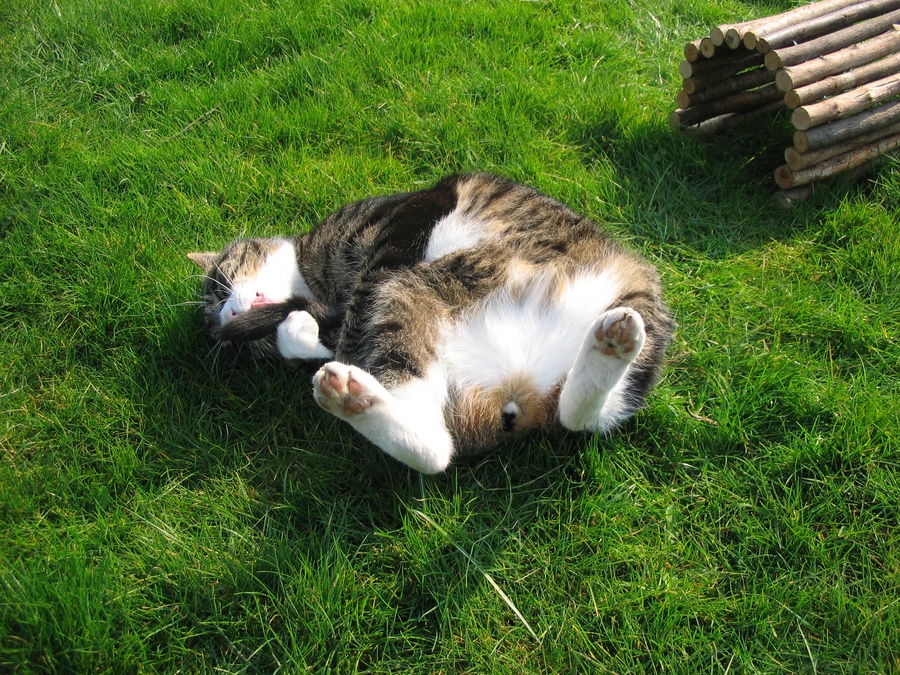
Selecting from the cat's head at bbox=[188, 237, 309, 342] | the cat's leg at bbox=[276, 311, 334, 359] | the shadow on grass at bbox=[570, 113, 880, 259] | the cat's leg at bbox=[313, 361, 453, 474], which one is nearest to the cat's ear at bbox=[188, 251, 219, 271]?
the cat's head at bbox=[188, 237, 309, 342]

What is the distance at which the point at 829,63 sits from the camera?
10.3 ft

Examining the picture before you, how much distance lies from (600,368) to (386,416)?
2.49 feet

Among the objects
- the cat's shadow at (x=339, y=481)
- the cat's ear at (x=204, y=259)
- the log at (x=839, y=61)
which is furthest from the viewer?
the log at (x=839, y=61)

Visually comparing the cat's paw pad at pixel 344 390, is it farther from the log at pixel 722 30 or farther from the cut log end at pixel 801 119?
the log at pixel 722 30

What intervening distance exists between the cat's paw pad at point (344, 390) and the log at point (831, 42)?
2876mm

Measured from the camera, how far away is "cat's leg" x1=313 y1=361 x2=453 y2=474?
192cm

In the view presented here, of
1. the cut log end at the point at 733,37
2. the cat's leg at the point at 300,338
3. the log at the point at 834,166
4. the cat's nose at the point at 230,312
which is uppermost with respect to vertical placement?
the cut log end at the point at 733,37

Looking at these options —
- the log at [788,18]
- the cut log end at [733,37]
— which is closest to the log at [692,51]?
the cut log end at [733,37]

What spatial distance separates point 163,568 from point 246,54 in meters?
3.62

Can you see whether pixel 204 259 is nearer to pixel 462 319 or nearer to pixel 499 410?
pixel 462 319

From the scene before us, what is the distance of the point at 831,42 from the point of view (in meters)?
3.22

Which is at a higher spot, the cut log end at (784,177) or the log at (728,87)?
the log at (728,87)

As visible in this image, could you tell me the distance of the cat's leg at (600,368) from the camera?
1942mm

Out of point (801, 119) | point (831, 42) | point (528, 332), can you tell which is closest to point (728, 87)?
point (831, 42)
